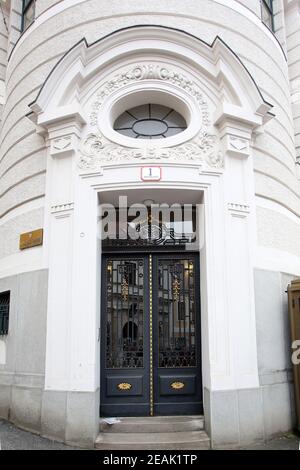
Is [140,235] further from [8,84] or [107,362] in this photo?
[8,84]

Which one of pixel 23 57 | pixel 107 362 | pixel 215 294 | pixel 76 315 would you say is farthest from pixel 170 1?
pixel 107 362

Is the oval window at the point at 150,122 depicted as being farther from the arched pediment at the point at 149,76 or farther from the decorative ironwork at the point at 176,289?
the decorative ironwork at the point at 176,289

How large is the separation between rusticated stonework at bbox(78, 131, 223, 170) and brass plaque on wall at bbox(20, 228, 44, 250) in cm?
129

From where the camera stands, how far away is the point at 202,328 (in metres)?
6.83

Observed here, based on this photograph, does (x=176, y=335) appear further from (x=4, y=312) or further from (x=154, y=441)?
(x=4, y=312)

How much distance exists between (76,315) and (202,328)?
1999 millimetres

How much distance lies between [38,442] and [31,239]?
3076mm

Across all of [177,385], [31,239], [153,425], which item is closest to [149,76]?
[31,239]

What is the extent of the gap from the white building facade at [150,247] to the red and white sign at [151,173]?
17 mm

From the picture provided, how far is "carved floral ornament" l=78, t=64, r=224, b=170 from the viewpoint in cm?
683

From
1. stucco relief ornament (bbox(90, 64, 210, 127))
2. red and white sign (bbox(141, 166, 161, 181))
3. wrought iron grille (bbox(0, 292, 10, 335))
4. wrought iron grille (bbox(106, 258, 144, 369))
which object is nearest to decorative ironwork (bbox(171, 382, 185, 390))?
wrought iron grille (bbox(106, 258, 144, 369))

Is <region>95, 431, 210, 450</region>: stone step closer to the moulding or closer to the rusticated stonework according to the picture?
the moulding
